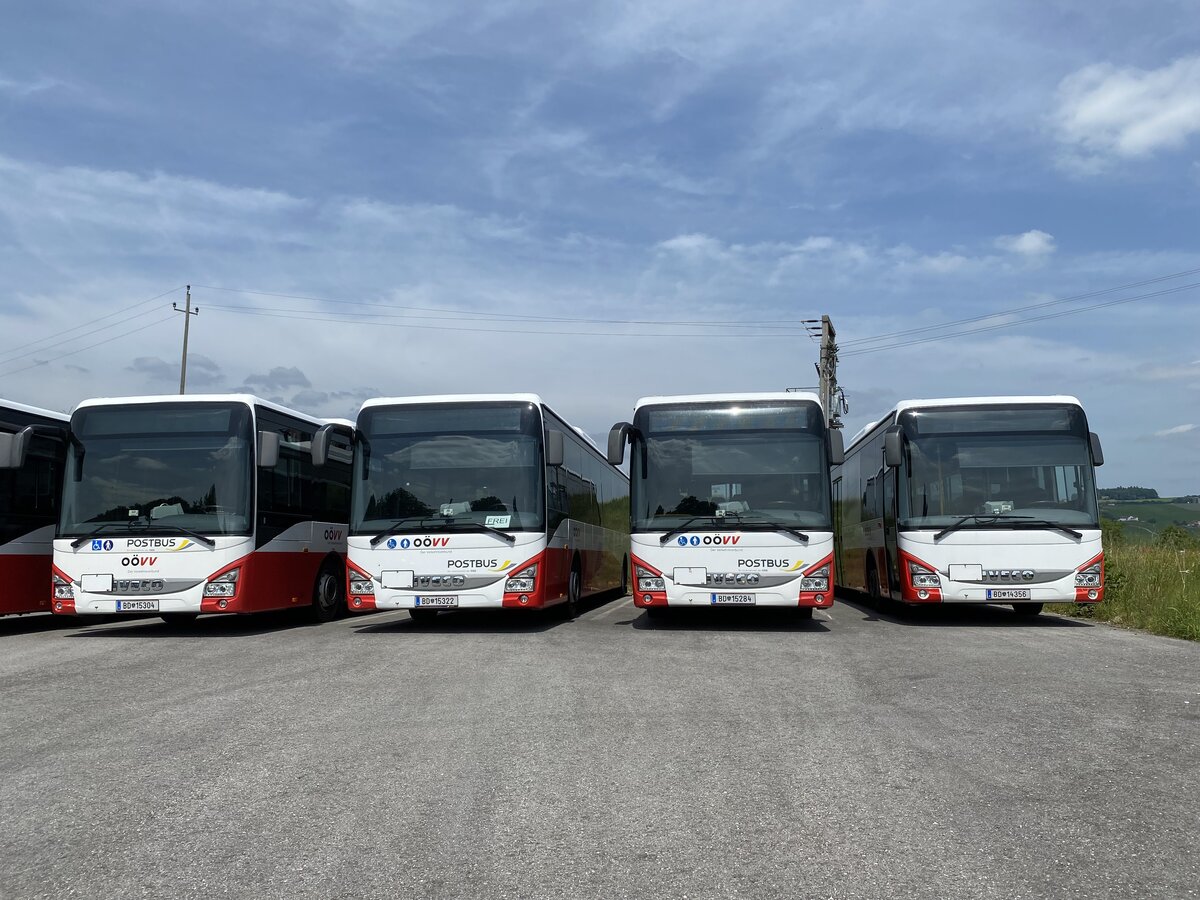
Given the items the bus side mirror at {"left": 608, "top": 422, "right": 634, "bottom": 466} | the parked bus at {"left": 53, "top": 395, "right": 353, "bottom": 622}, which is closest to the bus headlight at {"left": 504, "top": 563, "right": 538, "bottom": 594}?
the bus side mirror at {"left": 608, "top": 422, "right": 634, "bottom": 466}

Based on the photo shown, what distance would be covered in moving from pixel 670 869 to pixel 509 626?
10.7m

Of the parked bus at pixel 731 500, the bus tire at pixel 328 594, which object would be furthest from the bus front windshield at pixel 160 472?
the parked bus at pixel 731 500

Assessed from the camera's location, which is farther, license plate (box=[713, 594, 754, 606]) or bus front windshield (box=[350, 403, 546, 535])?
bus front windshield (box=[350, 403, 546, 535])

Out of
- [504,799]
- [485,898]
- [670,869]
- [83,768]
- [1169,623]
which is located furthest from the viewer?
[1169,623]

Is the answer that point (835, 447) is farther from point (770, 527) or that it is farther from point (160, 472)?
point (160, 472)

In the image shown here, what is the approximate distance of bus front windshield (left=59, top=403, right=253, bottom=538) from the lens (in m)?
13.5

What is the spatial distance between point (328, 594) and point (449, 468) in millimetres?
3964

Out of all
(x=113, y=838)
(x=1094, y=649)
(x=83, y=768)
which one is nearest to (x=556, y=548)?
(x=1094, y=649)

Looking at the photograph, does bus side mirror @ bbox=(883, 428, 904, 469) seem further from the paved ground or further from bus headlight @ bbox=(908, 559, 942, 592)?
the paved ground

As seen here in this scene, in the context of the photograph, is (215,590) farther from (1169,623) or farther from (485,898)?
(1169,623)

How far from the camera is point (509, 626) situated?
579 inches

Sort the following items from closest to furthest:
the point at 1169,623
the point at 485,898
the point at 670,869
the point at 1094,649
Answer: the point at 485,898 → the point at 670,869 → the point at 1094,649 → the point at 1169,623

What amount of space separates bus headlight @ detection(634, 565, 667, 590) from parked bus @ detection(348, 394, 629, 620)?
3.90 ft

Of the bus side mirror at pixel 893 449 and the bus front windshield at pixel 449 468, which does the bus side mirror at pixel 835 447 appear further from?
the bus front windshield at pixel 449 468
